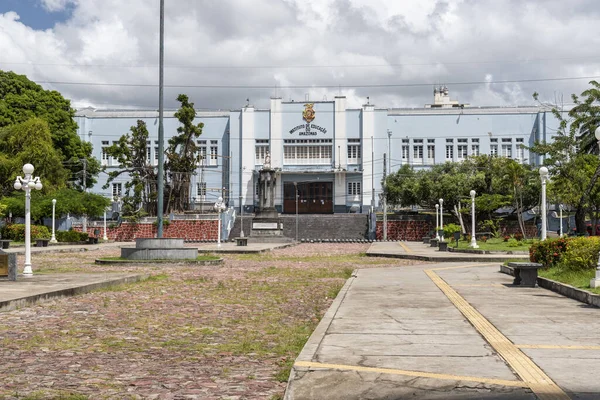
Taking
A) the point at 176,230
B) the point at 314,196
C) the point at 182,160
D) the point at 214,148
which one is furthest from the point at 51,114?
the point at 314,196

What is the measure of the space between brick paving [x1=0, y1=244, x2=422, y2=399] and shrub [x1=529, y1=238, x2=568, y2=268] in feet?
19.8

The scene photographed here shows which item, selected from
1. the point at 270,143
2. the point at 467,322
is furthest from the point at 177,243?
the point at 270,143

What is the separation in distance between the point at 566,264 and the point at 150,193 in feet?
156

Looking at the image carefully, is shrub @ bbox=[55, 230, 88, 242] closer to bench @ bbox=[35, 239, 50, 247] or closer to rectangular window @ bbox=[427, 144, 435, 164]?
bench @ bbox=[35, 239, 50, 247]

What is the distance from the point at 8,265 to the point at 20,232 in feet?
101

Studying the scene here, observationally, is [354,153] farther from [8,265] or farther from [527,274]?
[8,265]

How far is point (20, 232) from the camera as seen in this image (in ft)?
144

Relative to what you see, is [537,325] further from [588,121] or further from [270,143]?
[270,143]

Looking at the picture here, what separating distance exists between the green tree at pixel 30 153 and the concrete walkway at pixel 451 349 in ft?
119

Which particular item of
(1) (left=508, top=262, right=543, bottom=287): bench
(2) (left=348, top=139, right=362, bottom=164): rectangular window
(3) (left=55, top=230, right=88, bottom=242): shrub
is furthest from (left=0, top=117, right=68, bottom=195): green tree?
(1) (left=508, top=262, right=543, bottom=287): bench

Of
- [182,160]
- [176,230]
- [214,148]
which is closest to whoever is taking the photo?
[176,230]

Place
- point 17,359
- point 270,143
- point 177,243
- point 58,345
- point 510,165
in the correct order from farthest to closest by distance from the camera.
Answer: point 270,143
point 510,165
point 177,243
point 58,345
point 17,359

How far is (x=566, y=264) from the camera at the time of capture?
51.8 feet

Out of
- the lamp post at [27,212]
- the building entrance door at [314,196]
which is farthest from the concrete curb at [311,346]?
the building entrance door at [314,196]
